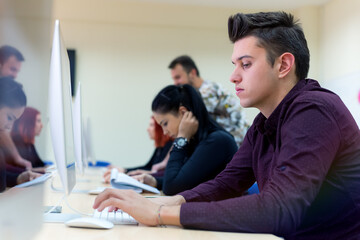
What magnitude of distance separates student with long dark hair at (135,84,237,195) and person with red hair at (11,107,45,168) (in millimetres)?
627

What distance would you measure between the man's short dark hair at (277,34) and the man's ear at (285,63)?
1 centimetres

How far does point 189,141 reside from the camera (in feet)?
6.28

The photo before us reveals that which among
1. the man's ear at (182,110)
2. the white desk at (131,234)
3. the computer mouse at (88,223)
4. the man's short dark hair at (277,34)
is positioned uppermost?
the man's short dark hair at (277,34)

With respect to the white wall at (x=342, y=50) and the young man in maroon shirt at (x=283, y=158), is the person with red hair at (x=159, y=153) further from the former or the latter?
the white wall at (x=342, y=50)

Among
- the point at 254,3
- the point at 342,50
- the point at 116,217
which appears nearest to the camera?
the point at 116,217

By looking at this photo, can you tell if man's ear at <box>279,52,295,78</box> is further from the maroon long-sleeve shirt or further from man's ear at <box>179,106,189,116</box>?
man's ear at <box>179,106,189,116</box>

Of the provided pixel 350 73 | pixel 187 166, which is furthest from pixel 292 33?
pixel 350 73

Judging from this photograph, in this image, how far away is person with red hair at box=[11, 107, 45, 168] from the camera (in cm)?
206

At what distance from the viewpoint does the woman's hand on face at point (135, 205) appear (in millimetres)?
888

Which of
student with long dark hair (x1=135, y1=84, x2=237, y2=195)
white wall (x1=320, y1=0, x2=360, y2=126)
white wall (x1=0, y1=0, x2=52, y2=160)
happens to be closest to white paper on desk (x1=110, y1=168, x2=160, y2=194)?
student with long dark hair (x1=135, y1=84, x2=237, y2=195)

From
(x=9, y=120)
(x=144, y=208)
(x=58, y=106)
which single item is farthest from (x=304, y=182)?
(x=9, y=120)

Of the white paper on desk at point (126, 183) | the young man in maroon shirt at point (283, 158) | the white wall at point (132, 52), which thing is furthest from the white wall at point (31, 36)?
the young man in maroon shirt at point (283, 158)

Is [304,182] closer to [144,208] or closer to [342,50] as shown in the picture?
[144,208]

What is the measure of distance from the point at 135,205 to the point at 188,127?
1028mm
